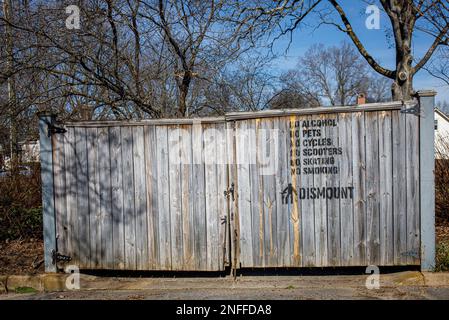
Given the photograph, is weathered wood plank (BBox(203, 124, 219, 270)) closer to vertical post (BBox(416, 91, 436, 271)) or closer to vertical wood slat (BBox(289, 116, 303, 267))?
vertical wood slat (BBox(289, 116, 303, 267))

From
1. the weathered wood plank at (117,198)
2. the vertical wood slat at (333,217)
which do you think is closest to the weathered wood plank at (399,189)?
the vertical wood slat at (333,217)

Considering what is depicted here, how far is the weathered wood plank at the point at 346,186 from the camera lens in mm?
5277

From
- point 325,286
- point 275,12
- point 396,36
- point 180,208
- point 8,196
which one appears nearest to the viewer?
point 325,286

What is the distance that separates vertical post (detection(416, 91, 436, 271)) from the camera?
5.09 m

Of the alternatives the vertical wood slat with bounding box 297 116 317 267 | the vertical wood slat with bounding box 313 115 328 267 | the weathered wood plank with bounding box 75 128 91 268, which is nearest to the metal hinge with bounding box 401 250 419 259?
the vertical wood slat with bounding box 313 115 328 267

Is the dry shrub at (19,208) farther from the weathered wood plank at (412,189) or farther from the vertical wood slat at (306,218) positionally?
the weathered wood plank at (412,189)

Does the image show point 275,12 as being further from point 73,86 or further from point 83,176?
point 83,176

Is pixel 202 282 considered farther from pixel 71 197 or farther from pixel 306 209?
pixel 71 197

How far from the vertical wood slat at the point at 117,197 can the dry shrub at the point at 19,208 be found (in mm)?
2816

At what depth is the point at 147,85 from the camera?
9.34 meters

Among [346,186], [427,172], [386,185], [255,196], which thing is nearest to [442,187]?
[427,172]

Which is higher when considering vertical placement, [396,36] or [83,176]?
[396,36]

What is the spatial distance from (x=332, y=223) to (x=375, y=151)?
119 cm

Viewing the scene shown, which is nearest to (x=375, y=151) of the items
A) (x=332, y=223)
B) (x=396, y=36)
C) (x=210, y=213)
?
(x=332, y=223)
